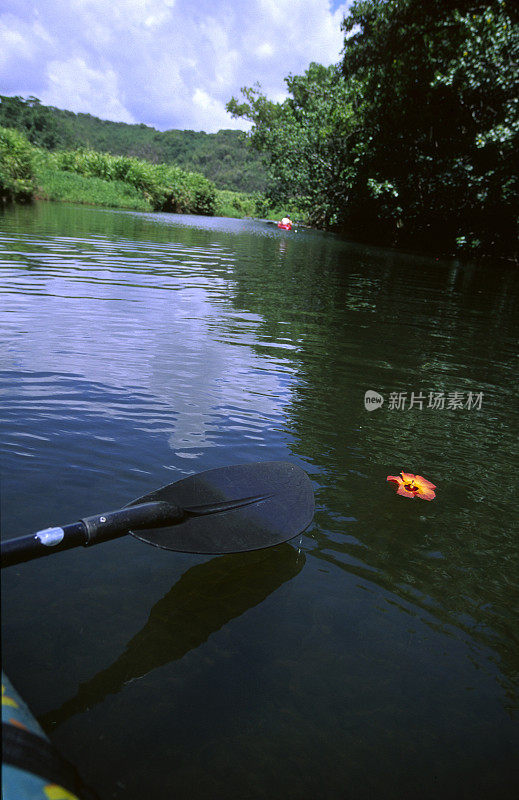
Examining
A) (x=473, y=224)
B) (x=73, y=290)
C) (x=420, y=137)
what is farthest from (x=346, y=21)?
(x=73, y=290)

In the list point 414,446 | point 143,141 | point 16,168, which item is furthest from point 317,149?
point 143,141

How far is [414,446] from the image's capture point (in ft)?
11.9

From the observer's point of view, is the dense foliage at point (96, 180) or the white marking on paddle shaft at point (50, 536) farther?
the dense foliage at point (96, 180)

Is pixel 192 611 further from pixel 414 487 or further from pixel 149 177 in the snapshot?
pixel 149 177

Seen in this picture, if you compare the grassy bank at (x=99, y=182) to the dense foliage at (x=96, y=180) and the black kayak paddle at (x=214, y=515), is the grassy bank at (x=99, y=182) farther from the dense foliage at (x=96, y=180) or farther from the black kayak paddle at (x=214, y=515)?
the black kayak paddle at (x=214, y=515)

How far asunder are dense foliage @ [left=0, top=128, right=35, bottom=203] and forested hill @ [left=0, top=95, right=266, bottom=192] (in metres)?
54.3

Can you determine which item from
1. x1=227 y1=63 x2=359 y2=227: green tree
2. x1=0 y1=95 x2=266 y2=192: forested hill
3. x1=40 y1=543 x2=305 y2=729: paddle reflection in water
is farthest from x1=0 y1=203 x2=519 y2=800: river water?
x1=0 y1=95 x2=266 y2=192: forested hill

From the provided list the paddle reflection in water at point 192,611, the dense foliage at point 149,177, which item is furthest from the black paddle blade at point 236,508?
the dense foliage at point 149,177

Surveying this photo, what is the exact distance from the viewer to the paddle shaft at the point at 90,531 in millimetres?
1492

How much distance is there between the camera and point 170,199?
1836 inches

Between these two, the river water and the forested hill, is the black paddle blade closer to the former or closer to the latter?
the river water

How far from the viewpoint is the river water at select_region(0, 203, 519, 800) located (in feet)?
4.93

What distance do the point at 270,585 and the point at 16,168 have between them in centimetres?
3480

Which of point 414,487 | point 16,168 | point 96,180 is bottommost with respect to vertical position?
point 414,487
